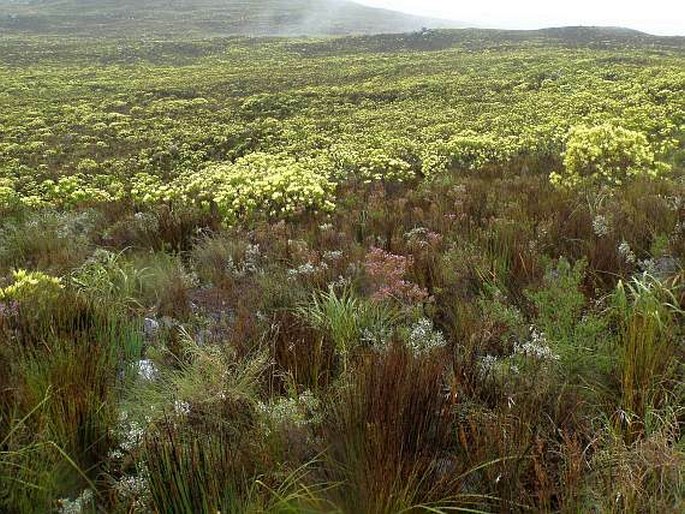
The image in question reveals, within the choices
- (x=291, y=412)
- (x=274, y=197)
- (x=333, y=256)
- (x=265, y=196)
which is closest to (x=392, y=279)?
(x=333, y=256)

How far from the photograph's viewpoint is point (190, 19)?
86.7 m

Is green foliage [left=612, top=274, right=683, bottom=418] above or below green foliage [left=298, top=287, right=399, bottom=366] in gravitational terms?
above

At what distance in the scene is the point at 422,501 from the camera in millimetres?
1927

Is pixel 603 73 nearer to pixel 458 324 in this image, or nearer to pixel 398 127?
pixel 398 127

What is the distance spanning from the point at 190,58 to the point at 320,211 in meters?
45.3

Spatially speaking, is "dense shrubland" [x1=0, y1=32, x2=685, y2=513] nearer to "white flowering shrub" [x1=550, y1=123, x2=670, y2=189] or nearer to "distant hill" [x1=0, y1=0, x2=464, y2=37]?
"white flowering shrub" [x1=550, y1=123, x2=670, y2=189]

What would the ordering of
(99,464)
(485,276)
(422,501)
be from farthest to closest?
(485,276) → (99,464) → (422,501)

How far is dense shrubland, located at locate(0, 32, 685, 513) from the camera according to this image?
2.01 metres

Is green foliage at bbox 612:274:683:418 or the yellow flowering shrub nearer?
green foliage at bbox 612:274:683:418

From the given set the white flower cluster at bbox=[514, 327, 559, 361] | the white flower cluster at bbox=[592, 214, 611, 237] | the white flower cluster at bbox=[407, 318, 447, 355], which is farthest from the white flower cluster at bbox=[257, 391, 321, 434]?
the white flower cluster at bbox=[592, 214, 611, 237]

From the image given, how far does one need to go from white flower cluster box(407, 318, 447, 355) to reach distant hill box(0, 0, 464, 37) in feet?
240

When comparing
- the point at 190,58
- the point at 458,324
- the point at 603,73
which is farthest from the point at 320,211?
the point at 190,58

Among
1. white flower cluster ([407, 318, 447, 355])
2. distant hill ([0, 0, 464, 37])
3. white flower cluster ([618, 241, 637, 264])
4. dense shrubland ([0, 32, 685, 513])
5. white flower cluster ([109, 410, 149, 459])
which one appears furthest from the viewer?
distant hill ([0, 0, 464, 37])

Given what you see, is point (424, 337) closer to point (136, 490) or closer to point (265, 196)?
point (136, 490)
